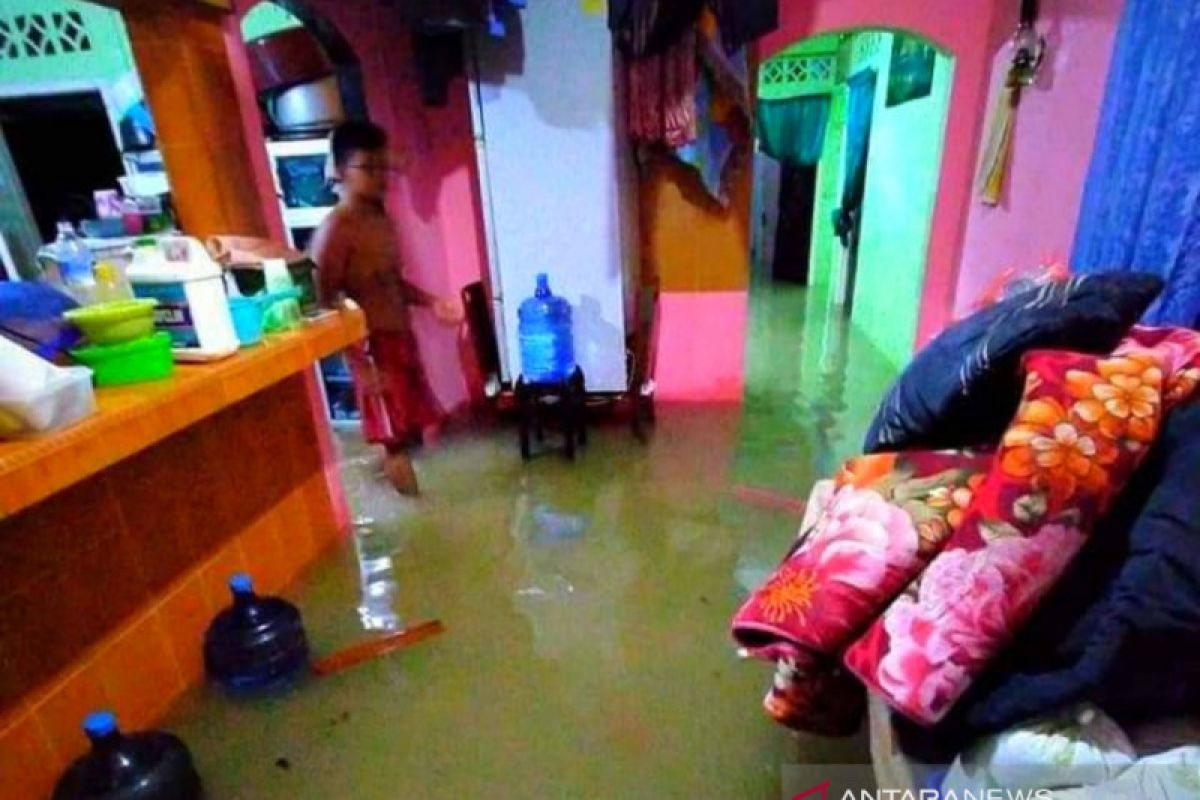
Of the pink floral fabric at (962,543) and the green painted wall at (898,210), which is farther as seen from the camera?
the green painted wall at (898,210)

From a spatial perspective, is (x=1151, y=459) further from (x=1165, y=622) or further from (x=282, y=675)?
(x=282, y=675)

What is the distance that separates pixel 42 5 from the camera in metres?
1.69

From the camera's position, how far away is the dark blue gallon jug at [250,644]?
4.81 feet

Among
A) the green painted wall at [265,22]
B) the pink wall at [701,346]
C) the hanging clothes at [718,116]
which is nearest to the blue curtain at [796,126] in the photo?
the hanging clothes at [718,116]

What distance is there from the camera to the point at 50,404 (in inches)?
35.7

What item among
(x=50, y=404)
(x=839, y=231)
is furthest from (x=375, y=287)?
(x=839, y=231)

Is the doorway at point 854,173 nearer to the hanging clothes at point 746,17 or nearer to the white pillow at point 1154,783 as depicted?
the hanging clothes at point 746,17

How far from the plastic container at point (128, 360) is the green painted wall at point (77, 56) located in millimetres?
940

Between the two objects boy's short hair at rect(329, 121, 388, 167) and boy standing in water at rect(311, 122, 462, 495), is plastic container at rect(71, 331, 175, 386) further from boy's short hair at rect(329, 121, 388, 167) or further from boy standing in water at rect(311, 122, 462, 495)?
boy's short hair at rect(329, 121, 388, 167)

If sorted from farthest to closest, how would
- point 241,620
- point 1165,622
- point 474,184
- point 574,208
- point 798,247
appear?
point 798,247 < point 474,184 < point 574,208 < point 241,620 < point 1165,622

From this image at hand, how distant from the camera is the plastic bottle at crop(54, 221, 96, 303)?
3.81ft

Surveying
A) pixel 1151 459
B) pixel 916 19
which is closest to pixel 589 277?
pixel 916 19

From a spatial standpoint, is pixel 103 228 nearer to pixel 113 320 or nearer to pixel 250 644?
pixel 113 320

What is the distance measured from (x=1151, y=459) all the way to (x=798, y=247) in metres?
6.12
